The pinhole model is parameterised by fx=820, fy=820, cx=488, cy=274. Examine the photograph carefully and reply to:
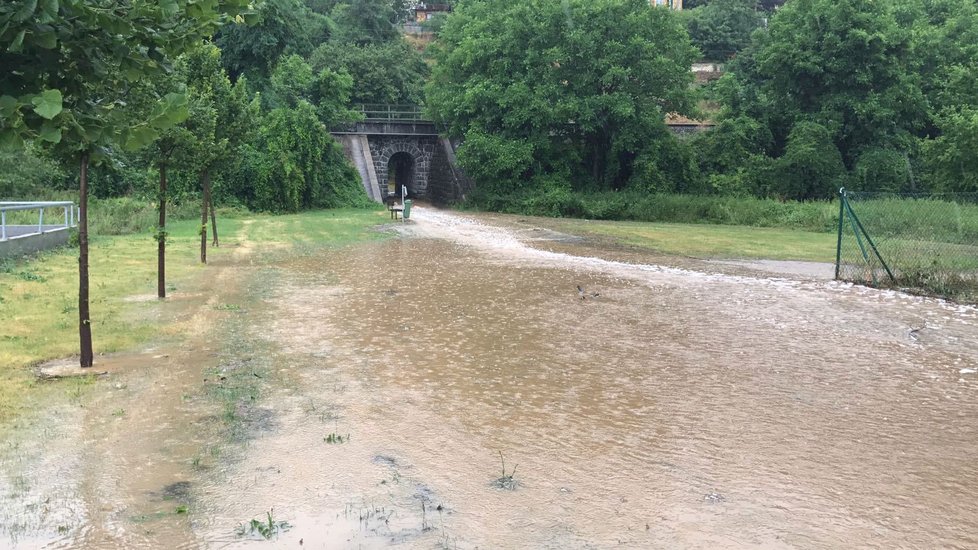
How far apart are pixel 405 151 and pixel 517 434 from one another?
4678 centimetres

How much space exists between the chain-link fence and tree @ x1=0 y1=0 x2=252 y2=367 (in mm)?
15353

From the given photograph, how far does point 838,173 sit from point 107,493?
44.0 meters

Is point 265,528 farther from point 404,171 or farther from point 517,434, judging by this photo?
point 404,171

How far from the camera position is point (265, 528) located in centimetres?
543

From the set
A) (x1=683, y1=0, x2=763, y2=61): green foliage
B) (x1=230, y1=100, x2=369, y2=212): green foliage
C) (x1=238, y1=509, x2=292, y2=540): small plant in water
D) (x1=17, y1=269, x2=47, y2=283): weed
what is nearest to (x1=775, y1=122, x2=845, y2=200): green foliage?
(x1=230, y1=100, x2=369, y2=212): green foliage

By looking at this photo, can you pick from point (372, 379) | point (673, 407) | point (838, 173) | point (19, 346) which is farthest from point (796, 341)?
point (838, 173)

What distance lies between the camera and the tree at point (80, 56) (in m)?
3.50

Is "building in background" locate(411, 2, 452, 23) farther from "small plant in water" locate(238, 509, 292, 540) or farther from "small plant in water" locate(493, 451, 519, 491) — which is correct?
"small plant in water" locate(238, 509, 292, 540)

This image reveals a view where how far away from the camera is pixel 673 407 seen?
8523 millimetres

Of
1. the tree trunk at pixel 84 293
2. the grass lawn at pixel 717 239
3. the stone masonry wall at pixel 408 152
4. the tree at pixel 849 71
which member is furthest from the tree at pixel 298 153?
the tree trunk at pixel 84 293

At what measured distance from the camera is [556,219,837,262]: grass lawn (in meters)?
24.7

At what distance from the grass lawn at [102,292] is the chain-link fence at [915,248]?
13.8 metres

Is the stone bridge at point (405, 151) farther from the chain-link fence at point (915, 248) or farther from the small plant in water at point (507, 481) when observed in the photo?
the small plant in water at point (507, 481)

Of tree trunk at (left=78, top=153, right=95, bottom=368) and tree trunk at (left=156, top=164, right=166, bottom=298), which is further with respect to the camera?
tree trunk at (left=156, top=164, right=166, bottom=298)
